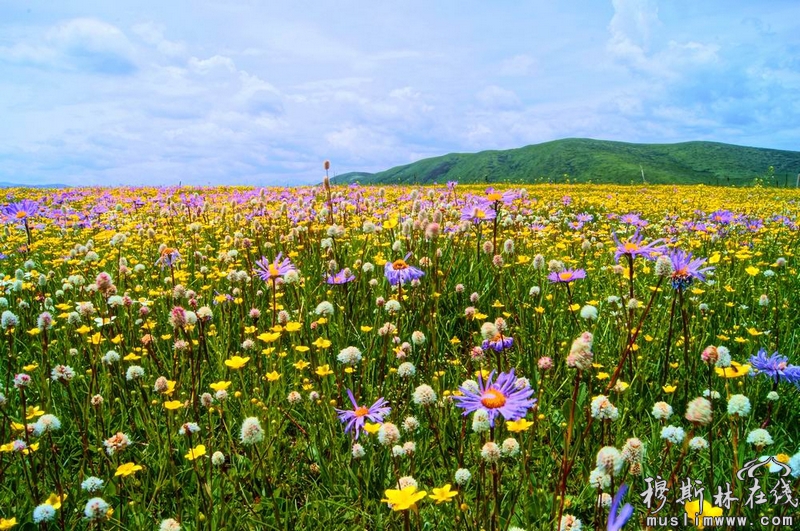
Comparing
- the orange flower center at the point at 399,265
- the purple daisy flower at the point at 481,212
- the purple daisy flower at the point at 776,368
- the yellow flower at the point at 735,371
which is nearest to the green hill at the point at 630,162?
the purple daisy flower at the point at 481,212

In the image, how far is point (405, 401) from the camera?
8.83ft

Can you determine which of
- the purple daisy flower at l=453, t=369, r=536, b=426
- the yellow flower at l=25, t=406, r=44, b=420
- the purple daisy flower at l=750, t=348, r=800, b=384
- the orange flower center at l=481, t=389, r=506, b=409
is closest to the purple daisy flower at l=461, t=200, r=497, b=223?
the purple daisy flower at l=750, t=348, r=800, b=384

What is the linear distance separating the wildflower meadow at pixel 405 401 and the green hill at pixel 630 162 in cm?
10701

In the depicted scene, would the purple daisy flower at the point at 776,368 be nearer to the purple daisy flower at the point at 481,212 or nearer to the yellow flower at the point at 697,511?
the yellow flower at the point at 697,511

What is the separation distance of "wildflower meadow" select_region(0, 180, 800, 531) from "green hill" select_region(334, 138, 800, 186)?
107012 mm

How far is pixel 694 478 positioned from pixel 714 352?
64cm

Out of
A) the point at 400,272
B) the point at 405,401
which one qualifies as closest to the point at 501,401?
the point at 405,401

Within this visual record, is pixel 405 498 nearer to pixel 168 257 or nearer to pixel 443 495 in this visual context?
pixel 443 495

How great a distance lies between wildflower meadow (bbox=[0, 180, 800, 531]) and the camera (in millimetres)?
1833

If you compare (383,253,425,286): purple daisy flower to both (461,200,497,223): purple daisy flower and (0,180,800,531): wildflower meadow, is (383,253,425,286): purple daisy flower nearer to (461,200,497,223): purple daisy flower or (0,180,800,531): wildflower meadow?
(0,180,800,531): wildflower meadow

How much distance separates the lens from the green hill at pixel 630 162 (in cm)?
11681

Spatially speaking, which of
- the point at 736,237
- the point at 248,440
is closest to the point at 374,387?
the point at 248,440

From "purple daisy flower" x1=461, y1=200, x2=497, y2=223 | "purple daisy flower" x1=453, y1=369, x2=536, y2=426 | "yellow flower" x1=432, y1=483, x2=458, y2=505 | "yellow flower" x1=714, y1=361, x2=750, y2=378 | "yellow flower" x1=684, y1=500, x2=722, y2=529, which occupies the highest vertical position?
"purple daisy flower" x1=461, y1=200, x2=497, y2=223

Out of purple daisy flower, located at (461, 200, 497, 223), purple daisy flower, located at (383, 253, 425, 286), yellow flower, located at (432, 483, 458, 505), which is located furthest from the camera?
purple daisy flower, located at (461, 200, 497, 223)
